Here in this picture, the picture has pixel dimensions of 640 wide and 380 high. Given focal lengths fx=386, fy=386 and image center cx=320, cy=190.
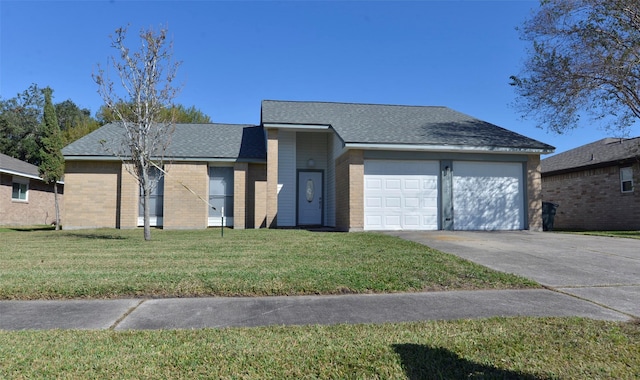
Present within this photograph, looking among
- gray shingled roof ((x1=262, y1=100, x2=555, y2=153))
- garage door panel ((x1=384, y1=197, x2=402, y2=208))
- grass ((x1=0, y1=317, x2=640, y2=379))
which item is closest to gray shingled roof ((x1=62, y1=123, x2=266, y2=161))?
gray shingled roof ((x1=262, y1=100, x2=555, y2=153))

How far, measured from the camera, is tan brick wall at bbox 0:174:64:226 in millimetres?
20172

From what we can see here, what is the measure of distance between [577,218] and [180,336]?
71.5ft

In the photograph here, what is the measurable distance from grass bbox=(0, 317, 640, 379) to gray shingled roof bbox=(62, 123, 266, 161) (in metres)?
13.2

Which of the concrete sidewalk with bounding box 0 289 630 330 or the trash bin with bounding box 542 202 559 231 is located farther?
the trash bin with bounding box 542 202 559 231

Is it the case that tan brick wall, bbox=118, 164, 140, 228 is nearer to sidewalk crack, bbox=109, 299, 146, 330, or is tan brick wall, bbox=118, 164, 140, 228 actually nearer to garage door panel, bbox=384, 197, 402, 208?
garage door panel, bbox=384, 197, 402, 208

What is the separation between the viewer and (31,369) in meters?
2.70

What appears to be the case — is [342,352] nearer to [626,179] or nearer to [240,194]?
[240,194]

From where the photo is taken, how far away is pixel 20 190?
21.7 metres

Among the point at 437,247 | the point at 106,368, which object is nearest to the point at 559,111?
the point at 437,247

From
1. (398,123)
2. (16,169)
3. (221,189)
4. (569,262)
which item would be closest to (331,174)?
(398,123)

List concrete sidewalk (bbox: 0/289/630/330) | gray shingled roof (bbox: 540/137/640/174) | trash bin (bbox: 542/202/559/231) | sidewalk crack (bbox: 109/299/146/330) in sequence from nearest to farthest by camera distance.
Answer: sidewalk crack (bbox: 109/299/146/330) < concrete sidewalk (bbox: 0/289/630/330) < trash bin (bbox: 542/202/559/231) < gray shingled roof (bbox: 540/137/640/174)

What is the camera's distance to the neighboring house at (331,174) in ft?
43.1

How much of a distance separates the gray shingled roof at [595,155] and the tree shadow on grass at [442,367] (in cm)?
1890

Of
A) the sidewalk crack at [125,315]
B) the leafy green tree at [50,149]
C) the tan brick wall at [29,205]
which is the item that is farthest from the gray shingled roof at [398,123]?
the tan brick wall at [29,205]
